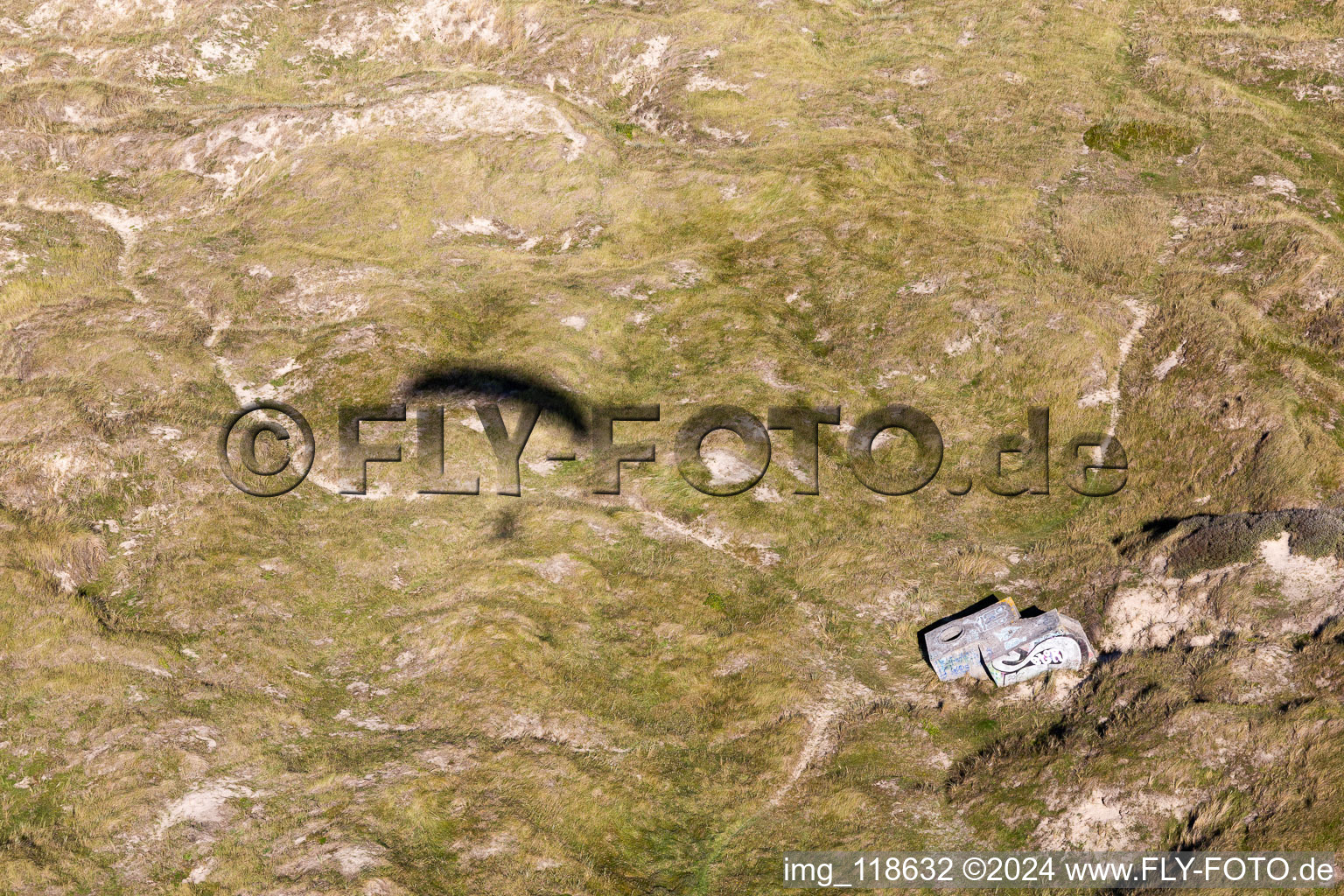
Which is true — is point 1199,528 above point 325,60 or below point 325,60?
below

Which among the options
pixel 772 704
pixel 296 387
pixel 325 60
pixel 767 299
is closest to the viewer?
pixel 772 704

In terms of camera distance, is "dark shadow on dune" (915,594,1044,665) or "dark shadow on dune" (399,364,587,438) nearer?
"dark shadow on dune" (915,594,1044,665)

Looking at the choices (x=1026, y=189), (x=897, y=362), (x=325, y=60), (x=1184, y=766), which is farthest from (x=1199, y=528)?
(x=325, y=60)

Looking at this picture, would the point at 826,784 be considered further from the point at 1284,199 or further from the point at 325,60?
the point at 325,60

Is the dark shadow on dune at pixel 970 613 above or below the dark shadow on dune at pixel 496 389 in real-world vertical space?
below

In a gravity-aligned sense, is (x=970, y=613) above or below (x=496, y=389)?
below

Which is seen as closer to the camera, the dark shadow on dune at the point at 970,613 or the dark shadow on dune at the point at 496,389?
the dark shadow on dune at the point at 970,613

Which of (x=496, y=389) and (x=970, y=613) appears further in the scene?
(x=496, y=389)

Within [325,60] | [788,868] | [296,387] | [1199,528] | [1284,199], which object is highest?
[325,60]
